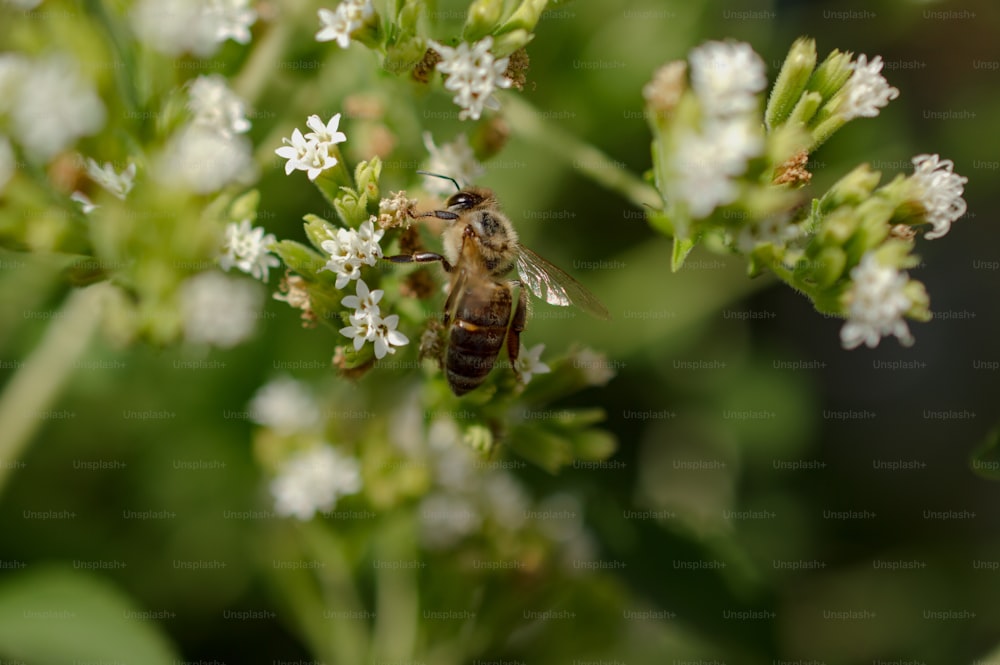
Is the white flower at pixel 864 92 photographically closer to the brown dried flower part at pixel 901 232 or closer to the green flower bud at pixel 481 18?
the brown dried flower part at pixel 901 232

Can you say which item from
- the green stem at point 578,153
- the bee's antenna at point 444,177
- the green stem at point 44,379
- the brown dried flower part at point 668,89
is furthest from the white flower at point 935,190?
the green stem at point 44,379

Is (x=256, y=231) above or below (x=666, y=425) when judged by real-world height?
above

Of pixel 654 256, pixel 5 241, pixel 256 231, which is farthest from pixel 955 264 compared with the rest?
pixel 5 241

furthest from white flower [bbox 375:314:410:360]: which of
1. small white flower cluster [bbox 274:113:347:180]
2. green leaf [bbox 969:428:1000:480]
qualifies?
green leaf [bbox 969:428:1000:480]

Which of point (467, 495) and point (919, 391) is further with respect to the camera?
point (919, 391)

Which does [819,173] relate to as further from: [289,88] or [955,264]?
[289,88]

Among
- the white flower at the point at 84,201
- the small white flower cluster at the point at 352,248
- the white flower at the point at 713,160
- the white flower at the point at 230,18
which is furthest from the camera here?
the white flower at the point at 230,18
